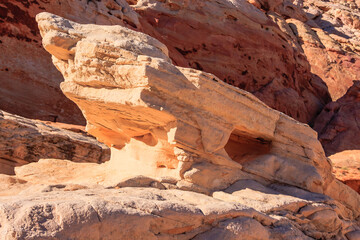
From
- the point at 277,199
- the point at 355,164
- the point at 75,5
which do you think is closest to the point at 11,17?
the point at 75,5

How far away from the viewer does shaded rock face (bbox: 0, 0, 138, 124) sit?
15.5 m

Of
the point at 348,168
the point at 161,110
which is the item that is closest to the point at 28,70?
the point at 161,110

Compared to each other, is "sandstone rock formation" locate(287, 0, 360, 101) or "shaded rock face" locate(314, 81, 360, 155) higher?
"sandstone rock formation" locate(287, 0, 360, 101)

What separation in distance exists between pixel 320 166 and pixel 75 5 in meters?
15.6

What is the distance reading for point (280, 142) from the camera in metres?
8.03

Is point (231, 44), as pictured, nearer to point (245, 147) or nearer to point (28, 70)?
point (28, 70)

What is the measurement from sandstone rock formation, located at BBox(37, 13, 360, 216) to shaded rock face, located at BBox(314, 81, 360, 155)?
49.7 ft

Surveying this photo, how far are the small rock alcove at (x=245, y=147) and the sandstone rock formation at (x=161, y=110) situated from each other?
49cm

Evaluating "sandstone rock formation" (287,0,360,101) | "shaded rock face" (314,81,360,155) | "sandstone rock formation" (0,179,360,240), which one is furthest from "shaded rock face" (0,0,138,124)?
"sandstone rock formation" (287,0,360,101)

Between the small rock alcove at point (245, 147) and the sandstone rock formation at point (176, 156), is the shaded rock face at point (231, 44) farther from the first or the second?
the sandstone rock formation at point (176, 156)

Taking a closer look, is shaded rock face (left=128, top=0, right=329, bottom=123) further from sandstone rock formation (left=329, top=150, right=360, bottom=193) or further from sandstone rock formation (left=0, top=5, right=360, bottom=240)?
sandstone rock formation (left=0, top=5, right=360, bottom=240)

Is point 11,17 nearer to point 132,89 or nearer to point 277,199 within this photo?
point 132,89

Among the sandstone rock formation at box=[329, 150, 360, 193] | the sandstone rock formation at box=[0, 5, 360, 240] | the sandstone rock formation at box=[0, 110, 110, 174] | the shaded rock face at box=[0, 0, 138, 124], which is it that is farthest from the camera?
the shaded rock face at box=[0, 0, 138, 124]

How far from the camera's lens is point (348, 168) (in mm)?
15250
